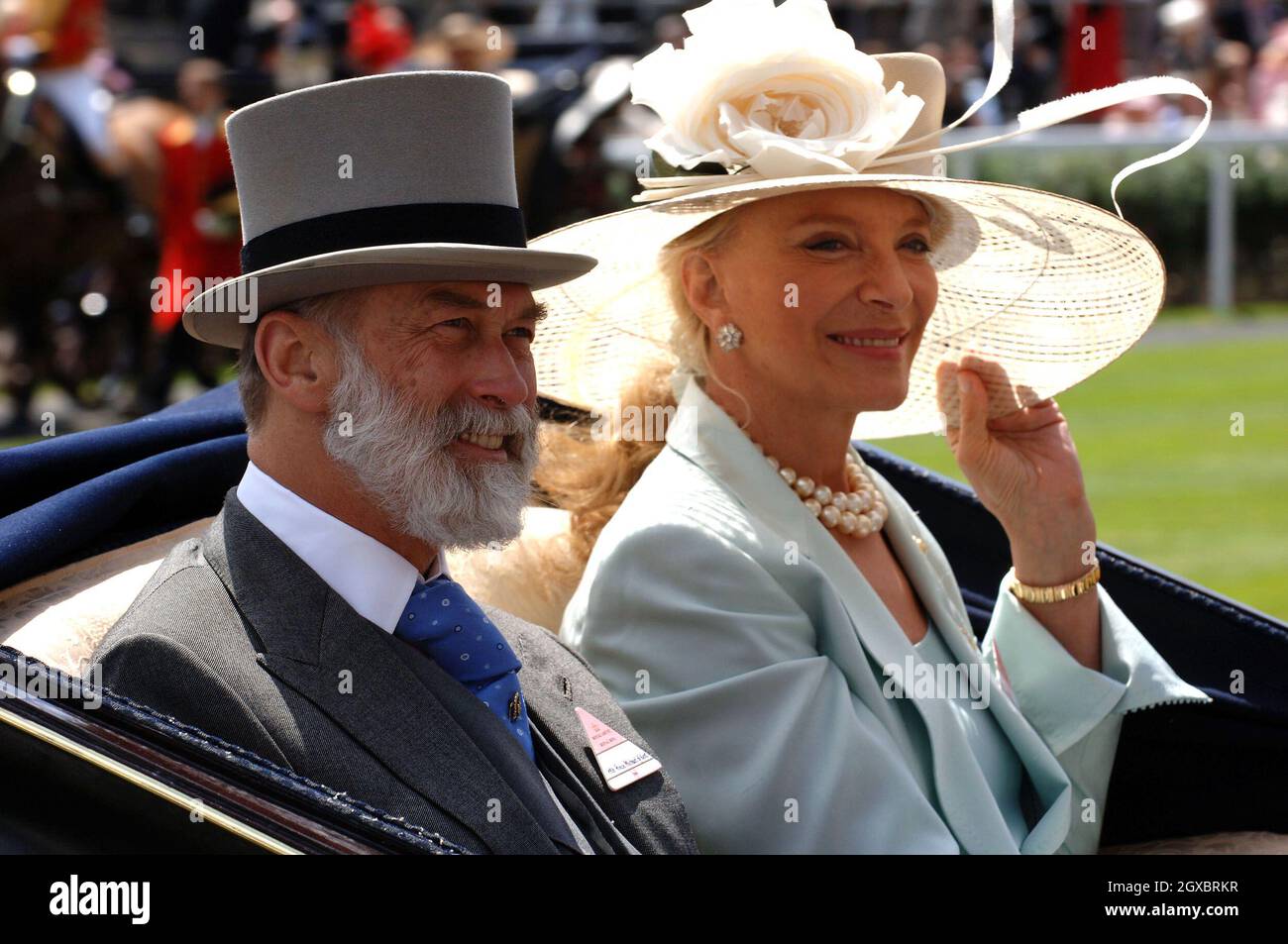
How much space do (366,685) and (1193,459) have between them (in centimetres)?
822

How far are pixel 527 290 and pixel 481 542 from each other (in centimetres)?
36

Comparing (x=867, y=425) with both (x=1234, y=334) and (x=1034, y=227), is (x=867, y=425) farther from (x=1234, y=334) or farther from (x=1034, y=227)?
(x=1234, y=334)

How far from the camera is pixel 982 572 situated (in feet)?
12.0

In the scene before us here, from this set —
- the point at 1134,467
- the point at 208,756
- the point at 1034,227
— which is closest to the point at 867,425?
the point at 1034,227

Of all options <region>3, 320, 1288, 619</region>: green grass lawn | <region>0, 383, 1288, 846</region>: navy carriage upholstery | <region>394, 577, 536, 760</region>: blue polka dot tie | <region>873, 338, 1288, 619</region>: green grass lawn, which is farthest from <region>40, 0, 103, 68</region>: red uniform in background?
<region>394, 577, 536, 760</region>: blue polka dot tie

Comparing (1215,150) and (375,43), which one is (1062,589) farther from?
(1215,150)

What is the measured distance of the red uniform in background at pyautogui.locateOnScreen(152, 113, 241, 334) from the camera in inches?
412

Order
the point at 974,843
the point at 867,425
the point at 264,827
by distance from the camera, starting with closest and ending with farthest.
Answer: the point at 264,827 → the point at 974,843 → the point at 867,425

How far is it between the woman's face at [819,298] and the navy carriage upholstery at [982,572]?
0.68 m

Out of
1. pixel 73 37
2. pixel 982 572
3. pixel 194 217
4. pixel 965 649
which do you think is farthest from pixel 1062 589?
pixel 73 37

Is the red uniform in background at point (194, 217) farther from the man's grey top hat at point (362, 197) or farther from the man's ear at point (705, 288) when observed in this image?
the man's grey top hat at point (362, 197)

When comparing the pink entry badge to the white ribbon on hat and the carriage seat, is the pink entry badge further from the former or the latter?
the white ribbon on hat

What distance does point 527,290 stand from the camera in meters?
2.50

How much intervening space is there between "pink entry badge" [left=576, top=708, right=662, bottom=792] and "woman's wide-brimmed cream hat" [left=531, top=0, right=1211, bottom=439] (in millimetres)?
813
